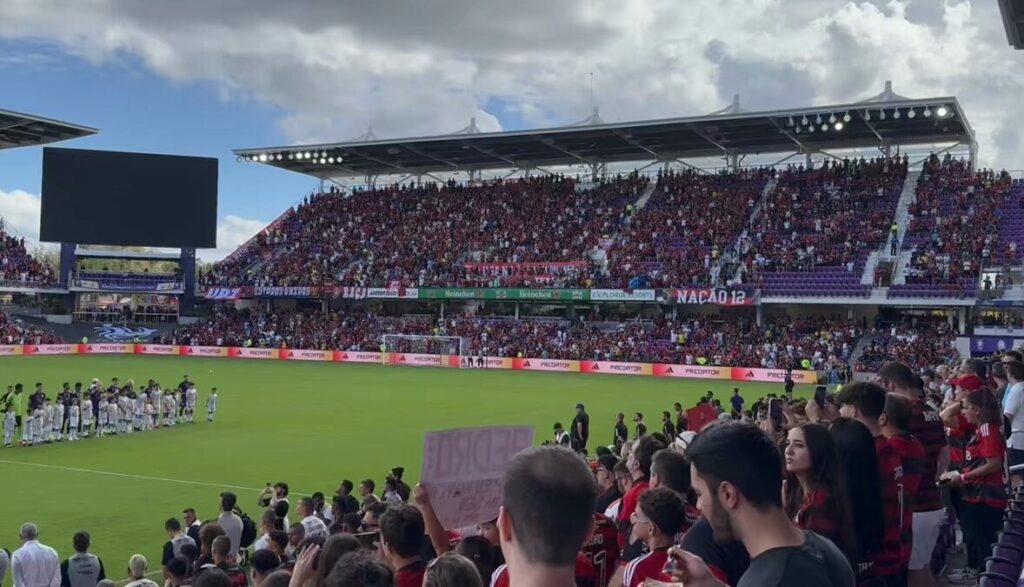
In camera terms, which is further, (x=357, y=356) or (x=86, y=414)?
(x=357, y=356)

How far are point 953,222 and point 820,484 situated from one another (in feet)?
171

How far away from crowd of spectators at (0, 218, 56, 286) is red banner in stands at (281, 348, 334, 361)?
20.6m

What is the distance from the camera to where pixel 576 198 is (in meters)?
68.7

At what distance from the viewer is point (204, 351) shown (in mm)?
63062

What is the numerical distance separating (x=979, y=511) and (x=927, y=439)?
1.22m

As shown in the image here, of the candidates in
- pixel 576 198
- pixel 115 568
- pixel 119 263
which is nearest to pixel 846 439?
pixel 115 568

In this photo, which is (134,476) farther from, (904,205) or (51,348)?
(904,205)

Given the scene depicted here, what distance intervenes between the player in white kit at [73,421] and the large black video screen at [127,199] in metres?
43.1

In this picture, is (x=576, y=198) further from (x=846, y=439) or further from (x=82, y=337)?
(x=846, y=439)

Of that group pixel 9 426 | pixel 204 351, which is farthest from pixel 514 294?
pixel 9 426

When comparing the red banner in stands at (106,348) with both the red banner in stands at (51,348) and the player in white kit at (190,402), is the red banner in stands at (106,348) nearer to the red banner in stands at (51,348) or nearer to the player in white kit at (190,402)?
the red banner in stands at (51,348)

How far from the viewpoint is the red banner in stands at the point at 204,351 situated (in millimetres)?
62750

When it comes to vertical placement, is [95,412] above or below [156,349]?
below

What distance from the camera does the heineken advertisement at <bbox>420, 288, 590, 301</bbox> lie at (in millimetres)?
58938
